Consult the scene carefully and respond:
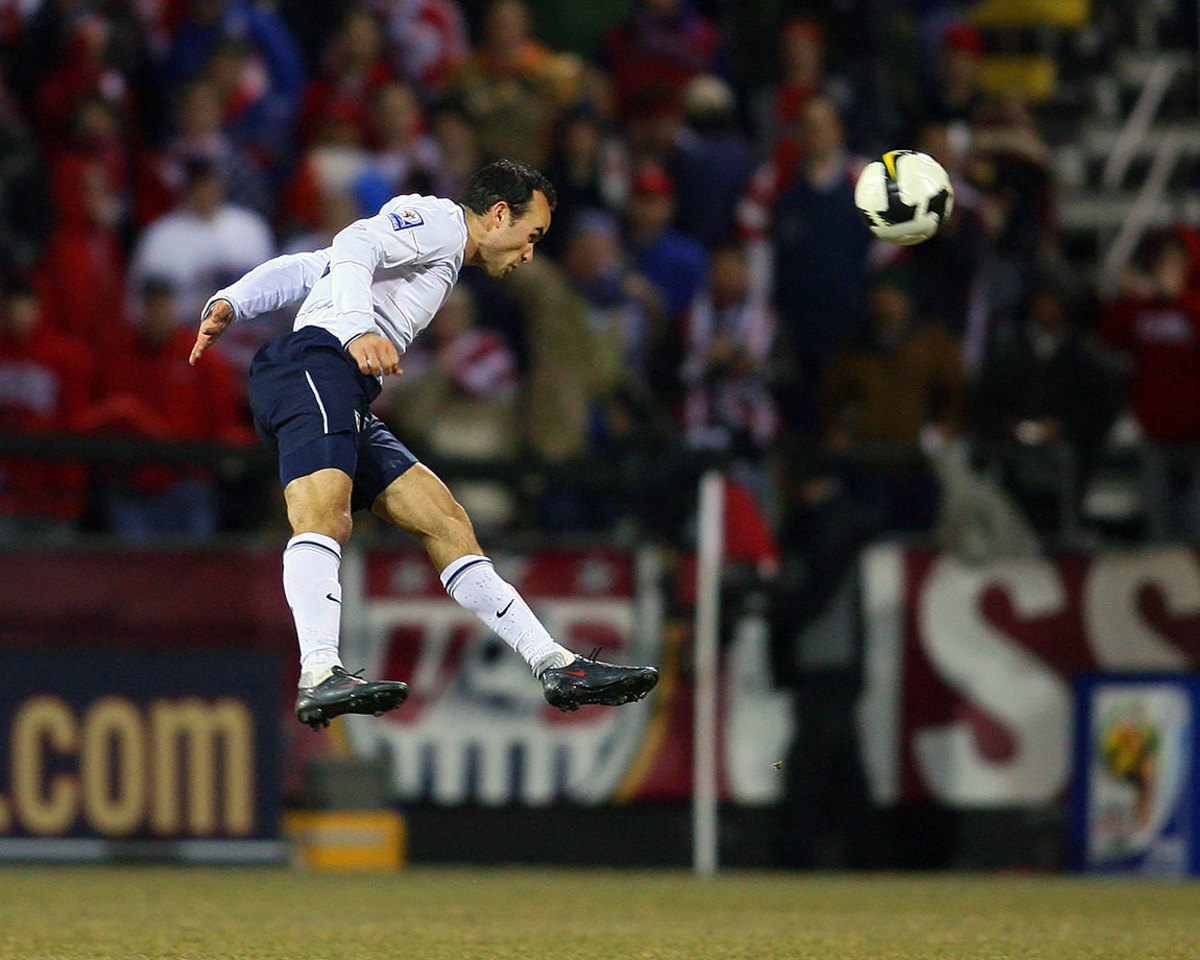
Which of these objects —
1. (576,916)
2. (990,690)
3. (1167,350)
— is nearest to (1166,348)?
(1167,350)

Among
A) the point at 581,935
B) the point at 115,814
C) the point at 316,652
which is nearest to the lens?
the point at 316,652

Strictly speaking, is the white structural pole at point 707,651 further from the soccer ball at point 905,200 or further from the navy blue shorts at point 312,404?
the navy blue shorts at point 312,404

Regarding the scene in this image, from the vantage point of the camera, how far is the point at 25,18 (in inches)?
491

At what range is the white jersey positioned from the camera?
23.1 feet

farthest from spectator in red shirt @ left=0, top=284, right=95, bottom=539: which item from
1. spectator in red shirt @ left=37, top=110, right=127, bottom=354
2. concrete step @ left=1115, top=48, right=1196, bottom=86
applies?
concrete step @ left=1115, top=48, right=1196, bottom=86

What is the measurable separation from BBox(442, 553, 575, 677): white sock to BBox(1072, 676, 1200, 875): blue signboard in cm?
412

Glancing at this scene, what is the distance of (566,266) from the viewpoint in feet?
38.3

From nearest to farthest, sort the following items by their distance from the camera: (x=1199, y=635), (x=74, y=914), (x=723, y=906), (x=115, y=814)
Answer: (x=74, y=914) → (x=723, y=906) → (x=115, y=814) → (x=1199, y=635)

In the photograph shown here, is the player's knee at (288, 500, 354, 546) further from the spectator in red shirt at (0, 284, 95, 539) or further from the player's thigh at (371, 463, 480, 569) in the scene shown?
the spectator in red shirt at (0, 284, 95, 539)

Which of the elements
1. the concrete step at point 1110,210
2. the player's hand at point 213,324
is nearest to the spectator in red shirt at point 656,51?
the concrete step at point 1110,210

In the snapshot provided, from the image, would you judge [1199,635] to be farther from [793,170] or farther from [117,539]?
[117,539]

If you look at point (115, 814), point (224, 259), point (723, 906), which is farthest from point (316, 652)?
point (224, 259)

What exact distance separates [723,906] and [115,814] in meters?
3.11

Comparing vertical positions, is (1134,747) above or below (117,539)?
below
